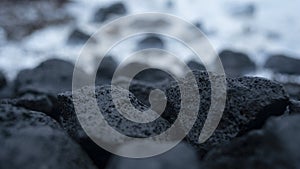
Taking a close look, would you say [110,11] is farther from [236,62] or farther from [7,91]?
[7,91]

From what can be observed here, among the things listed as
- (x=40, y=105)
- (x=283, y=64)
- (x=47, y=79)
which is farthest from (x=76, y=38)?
(x=40, y=105)

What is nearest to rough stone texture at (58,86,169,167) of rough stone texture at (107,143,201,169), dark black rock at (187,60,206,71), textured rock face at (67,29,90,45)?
rough stone texture at (107,143,201,169)

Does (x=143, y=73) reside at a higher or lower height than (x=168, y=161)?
higher

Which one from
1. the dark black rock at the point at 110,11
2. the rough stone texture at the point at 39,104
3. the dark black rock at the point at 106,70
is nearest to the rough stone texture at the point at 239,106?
the rough stone texture at the point at 39,104

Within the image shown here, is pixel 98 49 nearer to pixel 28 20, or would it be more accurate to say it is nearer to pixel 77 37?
pixel 77 37

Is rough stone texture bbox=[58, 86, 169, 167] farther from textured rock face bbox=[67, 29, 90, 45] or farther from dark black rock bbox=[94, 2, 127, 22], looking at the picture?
dark black rock bbox=[94, 2, 127, 22]

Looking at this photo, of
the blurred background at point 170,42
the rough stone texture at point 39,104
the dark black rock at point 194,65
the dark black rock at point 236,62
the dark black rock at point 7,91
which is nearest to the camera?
the rough stone texture at point 39,104

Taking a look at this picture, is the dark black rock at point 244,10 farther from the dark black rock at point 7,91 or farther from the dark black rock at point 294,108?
the dark black rock at point 294,108
